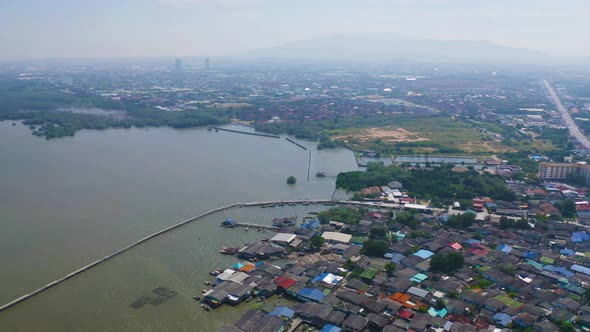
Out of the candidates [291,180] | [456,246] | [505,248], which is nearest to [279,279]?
[456,246]

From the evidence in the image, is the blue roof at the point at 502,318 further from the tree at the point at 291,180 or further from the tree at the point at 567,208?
the tree at the point at 291,180

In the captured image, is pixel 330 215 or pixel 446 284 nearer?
pixel 446 284

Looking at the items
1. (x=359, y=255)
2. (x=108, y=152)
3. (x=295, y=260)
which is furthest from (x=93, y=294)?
(x=108, y=152)

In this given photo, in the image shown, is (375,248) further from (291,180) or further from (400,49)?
(400,49)

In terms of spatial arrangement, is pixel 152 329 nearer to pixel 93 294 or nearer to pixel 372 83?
pixel 93 294

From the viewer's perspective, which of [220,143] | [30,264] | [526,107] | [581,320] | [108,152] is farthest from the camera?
[526,107]

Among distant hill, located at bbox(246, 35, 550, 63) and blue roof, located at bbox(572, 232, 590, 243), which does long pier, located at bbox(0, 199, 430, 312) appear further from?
distant hill, located at bbox(246, 35, 550, 63)

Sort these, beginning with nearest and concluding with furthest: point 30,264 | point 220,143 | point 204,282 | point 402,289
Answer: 1. point 402,289
2. point 204,282
3. point 30,264
4. point 220,143
